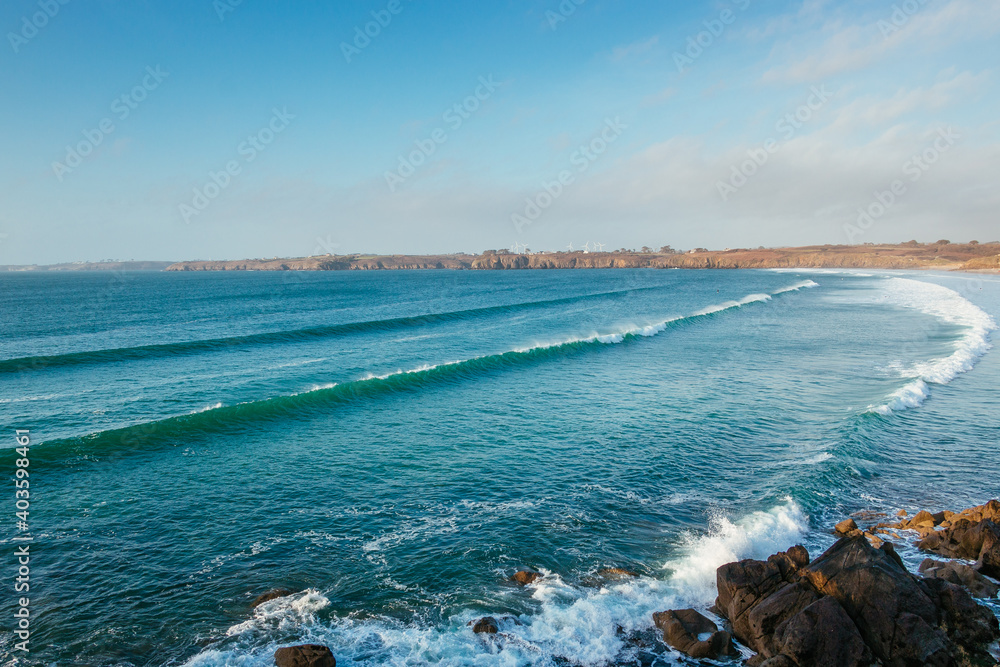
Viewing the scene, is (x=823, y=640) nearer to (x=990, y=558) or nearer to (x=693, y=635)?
(x=693, y=635)

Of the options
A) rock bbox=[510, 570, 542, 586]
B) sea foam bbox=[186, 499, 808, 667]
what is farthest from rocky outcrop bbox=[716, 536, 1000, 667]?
rock bbox=[510, 570, 542, 586]

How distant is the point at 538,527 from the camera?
13148 millimetres

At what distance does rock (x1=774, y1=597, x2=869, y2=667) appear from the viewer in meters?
8.17

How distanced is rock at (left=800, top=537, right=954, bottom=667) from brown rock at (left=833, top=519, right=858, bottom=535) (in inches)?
113

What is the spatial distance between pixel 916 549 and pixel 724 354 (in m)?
24.7

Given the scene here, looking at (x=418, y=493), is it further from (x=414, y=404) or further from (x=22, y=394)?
(x=22, y=394)

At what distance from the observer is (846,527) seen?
40.8 feet

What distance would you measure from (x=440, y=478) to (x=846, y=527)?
1033 cm

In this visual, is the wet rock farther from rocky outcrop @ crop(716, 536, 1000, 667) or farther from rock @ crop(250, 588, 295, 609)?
rock @ crop(250, 588, 295, 609)

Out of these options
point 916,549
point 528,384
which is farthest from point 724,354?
point 916,549

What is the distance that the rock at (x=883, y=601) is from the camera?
326 inches

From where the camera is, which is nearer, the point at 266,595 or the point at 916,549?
the point at 266,595

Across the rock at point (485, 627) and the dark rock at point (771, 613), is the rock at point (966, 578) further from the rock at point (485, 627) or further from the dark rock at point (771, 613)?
the rock at point (485, 627)

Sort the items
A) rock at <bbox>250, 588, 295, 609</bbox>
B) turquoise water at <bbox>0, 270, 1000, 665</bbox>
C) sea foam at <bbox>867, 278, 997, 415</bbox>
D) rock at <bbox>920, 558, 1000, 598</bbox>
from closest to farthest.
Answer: turquoise water at <bbox>0, 270, 1000, 665</bbox>, rock at <bbox>920, 558, 1000, 598</bbox>, rock at <bbox>250, 588, 295, 609</bbox>, sea foam at <bbox>867, 278, 997, 415</bbox>
